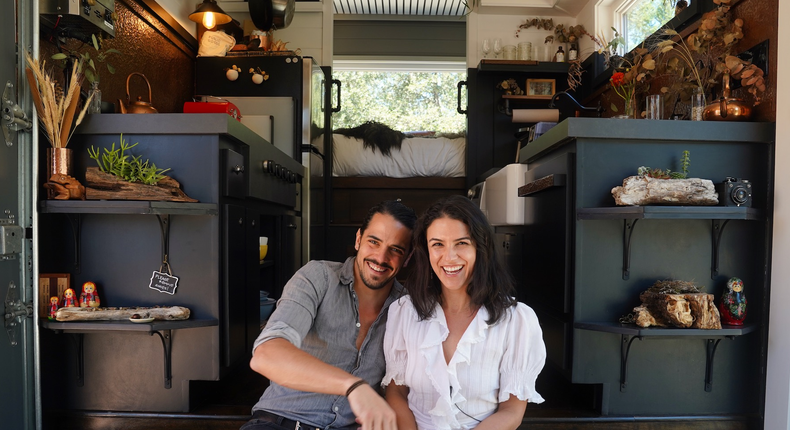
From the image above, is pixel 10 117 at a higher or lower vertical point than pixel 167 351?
higher

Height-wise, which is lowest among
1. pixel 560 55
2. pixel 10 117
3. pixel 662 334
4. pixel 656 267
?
pixel 662 334

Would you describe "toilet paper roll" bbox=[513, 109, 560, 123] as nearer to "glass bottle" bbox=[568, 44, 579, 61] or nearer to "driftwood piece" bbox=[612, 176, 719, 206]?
"glass bottle" bbox=[568, 44, 579, 61]

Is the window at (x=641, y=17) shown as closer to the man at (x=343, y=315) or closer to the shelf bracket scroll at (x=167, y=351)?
the man at (x=343, y=315)

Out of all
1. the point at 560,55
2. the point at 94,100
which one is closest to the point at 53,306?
the point at 94,100

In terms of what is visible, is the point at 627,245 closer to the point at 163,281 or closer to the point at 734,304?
the point at 734,304

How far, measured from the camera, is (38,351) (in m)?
1.99

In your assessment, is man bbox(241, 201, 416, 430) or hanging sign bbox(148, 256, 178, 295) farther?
hanging sign bbox(148, 256, 178, 295)

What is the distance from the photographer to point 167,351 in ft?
7.06

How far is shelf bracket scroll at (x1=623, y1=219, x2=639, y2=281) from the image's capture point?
2.18m

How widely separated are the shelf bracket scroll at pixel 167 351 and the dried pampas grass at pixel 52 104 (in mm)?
764

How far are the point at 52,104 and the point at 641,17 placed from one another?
3.41 metres

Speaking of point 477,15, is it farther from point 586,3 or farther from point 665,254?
point 665,254

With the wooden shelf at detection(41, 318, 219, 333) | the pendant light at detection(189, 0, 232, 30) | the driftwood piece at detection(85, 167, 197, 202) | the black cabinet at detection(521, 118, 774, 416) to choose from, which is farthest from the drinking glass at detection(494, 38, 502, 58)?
the wooden shelf at detection(41, 318, 219, 333)

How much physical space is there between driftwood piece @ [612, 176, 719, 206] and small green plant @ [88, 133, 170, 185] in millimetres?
1687
